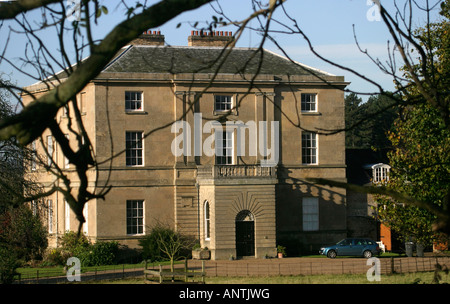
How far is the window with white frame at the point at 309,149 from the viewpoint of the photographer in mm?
42562

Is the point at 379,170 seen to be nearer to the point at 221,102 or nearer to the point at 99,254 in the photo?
the point at 221,102

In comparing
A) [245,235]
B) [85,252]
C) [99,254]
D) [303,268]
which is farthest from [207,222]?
[303,268]

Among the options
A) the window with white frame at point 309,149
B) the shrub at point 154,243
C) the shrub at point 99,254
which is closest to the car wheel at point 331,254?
the window with white frame at point 309,149

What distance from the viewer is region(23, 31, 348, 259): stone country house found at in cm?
3853

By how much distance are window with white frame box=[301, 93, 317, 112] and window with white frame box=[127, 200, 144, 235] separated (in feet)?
38.4

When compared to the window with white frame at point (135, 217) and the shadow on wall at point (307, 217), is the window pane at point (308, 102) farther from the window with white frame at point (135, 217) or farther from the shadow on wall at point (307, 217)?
the window with white frame at point (135, 217)

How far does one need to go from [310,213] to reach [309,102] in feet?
22.4

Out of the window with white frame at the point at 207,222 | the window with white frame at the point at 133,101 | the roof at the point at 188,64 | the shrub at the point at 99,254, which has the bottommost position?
the shrub at the point at 99,254

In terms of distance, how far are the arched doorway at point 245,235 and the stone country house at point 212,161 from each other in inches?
2.2

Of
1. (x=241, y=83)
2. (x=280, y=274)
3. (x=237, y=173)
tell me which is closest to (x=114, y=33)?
(x=280, y=274)

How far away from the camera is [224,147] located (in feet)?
134

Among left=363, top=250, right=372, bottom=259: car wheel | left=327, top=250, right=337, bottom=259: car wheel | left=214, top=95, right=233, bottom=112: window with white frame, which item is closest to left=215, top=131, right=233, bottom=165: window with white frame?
left=214, top=95, right=233, bottom=112: window with white frame

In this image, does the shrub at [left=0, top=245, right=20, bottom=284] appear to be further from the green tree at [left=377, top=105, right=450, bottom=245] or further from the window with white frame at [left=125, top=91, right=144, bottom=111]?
the green tree at [left=377, top=105, right=450, bottom=245]

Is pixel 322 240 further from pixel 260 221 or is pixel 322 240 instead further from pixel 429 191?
pixel 429 191
